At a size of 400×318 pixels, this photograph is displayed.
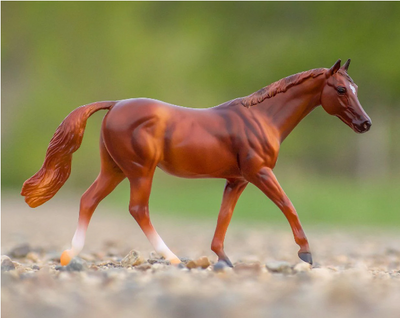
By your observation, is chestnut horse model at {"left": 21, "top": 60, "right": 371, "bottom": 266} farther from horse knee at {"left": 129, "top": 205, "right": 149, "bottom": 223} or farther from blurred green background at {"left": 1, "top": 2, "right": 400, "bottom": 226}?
blurred green background at {"left": 1, "top": 2, "right": 400, "bottom": 226}

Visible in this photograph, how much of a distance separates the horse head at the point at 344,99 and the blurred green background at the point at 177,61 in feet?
33.2

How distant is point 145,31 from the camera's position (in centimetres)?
1639

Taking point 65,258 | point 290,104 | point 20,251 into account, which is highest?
point 290,104

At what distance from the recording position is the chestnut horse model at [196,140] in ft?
9.87

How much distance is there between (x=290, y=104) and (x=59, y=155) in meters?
1.41

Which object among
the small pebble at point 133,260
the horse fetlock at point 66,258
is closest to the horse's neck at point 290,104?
the small pebble at point 133,260

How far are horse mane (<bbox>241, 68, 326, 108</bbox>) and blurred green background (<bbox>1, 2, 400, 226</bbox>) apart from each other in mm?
10013

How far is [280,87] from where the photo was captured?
10.5ft

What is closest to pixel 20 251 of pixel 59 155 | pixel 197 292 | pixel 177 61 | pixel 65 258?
pixel 65 258

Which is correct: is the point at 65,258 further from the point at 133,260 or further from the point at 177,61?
the point at 177,61

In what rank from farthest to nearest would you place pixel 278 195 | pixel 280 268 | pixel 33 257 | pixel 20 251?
pixel 20 251 → pixel 33 257 → pixel 278 195 → pixel 280 268

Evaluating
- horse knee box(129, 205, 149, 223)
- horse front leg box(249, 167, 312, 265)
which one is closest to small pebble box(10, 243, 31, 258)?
horse knee box(129, 205, 149, 223)

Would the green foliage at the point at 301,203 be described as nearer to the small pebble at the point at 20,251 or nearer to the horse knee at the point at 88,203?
the small pebble at the point at 20,251

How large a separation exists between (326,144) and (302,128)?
42.5 inches
